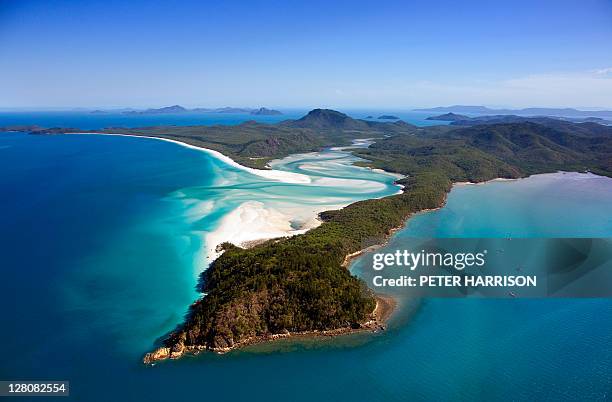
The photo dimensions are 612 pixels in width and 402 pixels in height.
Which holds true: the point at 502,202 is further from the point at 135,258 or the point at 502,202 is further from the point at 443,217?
the point at 135,258

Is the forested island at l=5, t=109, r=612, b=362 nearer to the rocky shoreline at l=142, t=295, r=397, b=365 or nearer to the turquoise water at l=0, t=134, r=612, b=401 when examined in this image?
the rocky shoreline at l=142, t=295, r=397, b=365

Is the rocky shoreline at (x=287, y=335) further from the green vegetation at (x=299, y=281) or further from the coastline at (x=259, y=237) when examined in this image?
the green vegetation at (x=299, y=281)

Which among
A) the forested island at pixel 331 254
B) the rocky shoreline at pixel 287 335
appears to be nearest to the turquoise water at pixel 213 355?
the rocky shoreline at pixel 287 335

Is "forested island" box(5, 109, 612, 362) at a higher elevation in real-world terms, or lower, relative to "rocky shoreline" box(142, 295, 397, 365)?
higher

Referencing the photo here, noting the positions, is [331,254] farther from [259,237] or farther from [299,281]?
[259,237]

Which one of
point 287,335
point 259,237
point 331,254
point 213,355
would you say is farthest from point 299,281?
point 259,237

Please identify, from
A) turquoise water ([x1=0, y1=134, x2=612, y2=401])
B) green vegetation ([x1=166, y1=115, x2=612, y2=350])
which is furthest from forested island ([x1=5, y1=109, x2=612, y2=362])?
turquoise water ([x1=0, y1=134, x2=612, y2=401])
